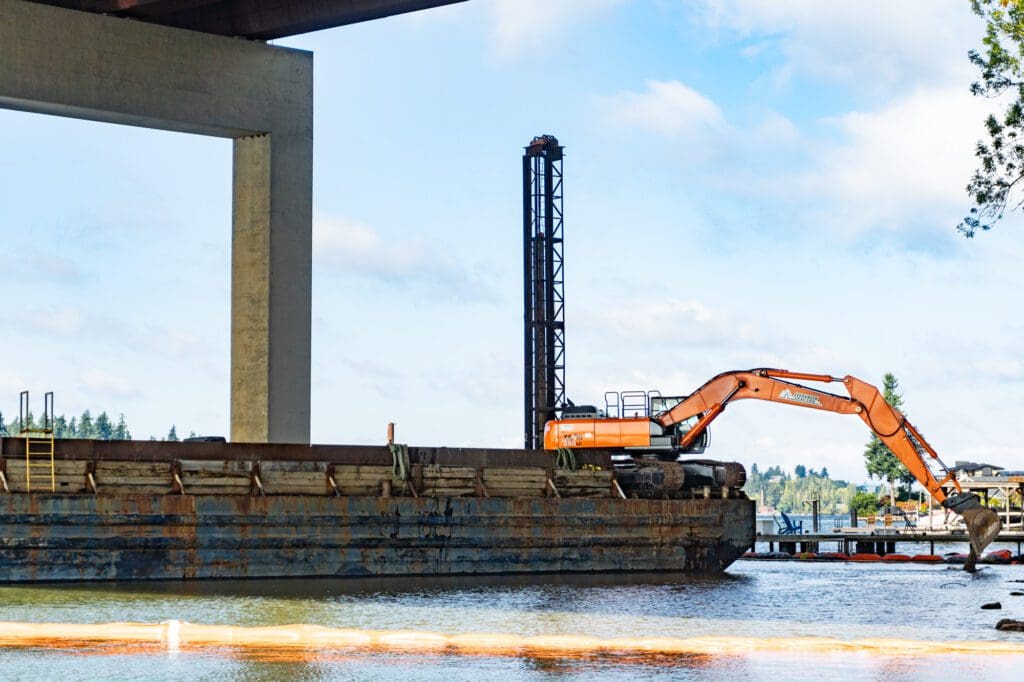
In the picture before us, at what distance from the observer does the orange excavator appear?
4297cm

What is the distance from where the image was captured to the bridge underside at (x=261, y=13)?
39.6 meters

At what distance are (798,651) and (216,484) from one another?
1719 cm

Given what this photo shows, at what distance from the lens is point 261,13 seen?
41.0 m

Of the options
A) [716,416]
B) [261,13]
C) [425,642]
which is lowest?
[425,642]

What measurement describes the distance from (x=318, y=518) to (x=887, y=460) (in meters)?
88.6

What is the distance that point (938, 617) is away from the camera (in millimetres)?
30172

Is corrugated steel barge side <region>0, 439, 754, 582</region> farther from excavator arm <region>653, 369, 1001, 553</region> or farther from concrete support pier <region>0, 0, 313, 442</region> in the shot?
concrete support pier <region>0, 0, 313, 442</region>

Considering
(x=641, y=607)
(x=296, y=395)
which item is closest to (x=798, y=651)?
(x=641, y=607)

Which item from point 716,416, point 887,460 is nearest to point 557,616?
point 716,416

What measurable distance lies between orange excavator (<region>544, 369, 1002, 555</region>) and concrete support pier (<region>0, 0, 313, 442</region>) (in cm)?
893

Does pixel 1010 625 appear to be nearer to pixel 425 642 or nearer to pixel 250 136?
pixel 425 642

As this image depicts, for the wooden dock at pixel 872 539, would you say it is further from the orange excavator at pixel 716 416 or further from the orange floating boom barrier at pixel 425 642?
the orange floating boom barrier at pixel 425 642

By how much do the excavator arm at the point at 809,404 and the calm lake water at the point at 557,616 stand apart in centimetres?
385

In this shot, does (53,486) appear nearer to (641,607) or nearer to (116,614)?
(116,614)
